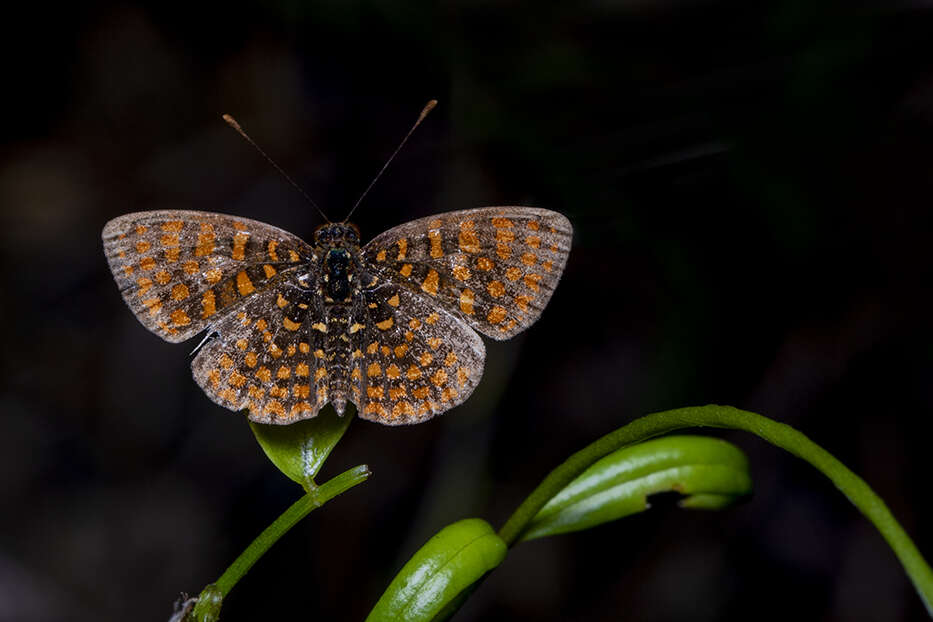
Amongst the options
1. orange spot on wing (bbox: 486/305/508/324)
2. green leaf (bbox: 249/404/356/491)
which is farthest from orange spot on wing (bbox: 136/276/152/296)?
orange spot on wing (bbox: 486/305/508/324)

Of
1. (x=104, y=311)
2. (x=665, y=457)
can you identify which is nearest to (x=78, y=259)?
(x=104, y=311)

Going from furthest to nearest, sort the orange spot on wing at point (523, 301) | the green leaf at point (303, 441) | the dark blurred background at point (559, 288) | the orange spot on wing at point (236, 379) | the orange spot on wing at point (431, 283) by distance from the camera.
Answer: the dark blurred background at point (559, 288) < the orange spot on wing at point (431, 283) < the orange spot on wing at point (523, 301) < the orange spot on wing at point (236, 379) < the green leaf at point (303, 441)

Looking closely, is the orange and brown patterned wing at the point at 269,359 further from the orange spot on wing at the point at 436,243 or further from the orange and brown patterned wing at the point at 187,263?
the orange spot on wing at the point at 436,243

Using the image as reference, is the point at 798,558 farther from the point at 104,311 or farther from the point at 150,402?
the point at 104,311

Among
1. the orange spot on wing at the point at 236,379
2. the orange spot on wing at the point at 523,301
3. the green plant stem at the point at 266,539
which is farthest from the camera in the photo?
the orange spot on wing at the point at 523,301

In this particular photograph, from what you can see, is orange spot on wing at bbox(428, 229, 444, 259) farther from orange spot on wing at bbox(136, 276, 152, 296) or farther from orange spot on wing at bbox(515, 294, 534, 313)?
orange spot on wing at bbox(136, 276, 152, 296)

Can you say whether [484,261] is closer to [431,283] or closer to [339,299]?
[431,283]

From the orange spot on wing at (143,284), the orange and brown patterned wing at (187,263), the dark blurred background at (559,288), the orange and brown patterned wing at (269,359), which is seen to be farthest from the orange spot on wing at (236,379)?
the dark blurred background at (559,288)
